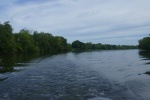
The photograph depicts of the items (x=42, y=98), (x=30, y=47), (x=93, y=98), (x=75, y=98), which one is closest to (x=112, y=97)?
(x=93, y=98)

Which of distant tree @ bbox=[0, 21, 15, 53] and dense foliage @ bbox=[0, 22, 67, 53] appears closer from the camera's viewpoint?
distant tree @ bbox=[0, 21, 15, 53]

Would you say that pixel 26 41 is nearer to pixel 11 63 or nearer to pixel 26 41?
pixel 26 41

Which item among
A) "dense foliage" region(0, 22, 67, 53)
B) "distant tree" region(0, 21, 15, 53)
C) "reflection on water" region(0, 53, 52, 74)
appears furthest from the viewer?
"dense foliage" region(0, 22, 67, 53)

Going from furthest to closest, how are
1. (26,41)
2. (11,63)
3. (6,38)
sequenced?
(26,41) < (6,38) < (11,63)

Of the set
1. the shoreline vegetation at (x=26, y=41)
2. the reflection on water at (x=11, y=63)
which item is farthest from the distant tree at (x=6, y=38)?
the reflection on water at (x=11, y=63)

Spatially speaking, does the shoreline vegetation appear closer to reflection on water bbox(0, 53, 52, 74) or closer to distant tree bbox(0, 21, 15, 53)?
distant tree bbox(0, 21, 15, 53)

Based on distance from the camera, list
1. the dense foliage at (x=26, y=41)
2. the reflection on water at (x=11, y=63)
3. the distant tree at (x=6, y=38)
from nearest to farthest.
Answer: the reflection on water at (x=11, y=63) < the distant tree at (x=6, y=38) < the dense foliage at (x=26, y=41)

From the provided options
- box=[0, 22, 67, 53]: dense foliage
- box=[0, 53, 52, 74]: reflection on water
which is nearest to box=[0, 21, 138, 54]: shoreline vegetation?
box=[0, 22, 67, 53]: dense foliage

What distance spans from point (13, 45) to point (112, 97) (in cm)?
10126

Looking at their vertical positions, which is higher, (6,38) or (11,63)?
(6,38)

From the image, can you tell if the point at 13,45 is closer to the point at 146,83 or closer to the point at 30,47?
the point at 30,47

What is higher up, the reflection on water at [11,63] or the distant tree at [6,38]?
the distant tree at [6,38]

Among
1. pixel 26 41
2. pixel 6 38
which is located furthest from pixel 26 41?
pixel 6 38

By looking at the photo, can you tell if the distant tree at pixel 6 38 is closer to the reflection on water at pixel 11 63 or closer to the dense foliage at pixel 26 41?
the dense foliage at pixel 26 41
